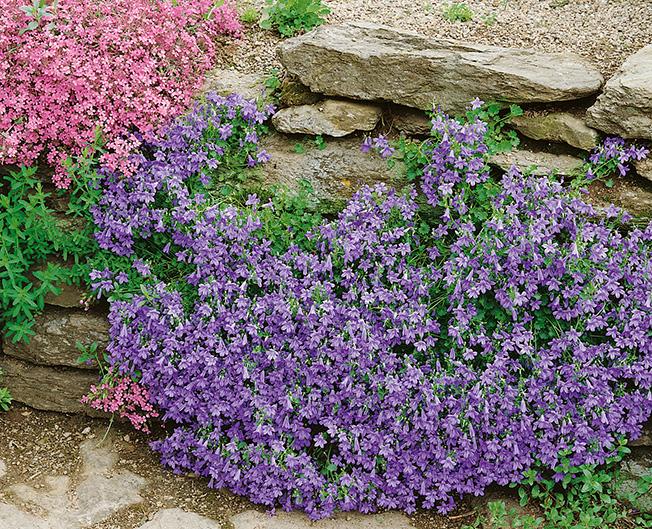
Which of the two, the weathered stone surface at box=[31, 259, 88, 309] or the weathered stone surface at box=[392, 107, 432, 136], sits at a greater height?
the weathered stone surface at box=[392, 107, 432, 136]

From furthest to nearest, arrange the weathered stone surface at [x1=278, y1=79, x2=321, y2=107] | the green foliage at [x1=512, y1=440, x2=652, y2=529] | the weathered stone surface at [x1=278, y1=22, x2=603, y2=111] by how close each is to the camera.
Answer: the weathered stone surface at [x1=278, y1=79, x2=321, y2=107] < the weathered stone surface at [x1=278, y1=22, x2=603, y2=111] < the green foliage at [x1=512, y1=440, x2=652, y2=529]

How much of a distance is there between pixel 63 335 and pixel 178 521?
1.26m

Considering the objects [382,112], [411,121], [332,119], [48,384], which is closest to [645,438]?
[411,121]

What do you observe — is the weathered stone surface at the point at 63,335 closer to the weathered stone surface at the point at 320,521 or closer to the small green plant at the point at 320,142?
the weathered stone surface at the point at 320,521

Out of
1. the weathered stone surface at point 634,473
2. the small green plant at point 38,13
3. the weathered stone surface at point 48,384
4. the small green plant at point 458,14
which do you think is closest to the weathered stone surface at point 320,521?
the weathered stone surface at point 634,473

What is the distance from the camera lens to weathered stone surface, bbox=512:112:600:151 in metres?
4.12

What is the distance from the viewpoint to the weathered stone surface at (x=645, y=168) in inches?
159

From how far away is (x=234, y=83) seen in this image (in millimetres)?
4664

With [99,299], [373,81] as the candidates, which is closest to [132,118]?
[99,299]

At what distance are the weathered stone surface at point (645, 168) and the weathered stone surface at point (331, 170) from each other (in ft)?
3.95

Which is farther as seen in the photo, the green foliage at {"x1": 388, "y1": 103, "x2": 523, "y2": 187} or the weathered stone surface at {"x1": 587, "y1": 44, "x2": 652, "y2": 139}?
the green foliage at {"x1": 388, "y1": 103, "x2": 523, "y2": 187}

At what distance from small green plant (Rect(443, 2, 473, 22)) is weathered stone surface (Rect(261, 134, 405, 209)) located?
49.9 inches

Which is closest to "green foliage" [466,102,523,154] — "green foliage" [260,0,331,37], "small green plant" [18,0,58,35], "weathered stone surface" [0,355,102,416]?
"green foliage" [260,0,331,37]

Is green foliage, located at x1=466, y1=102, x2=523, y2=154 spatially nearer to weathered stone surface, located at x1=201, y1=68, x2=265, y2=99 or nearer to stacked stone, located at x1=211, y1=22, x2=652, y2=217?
stacked stone, located at x1=211, y1=22, x2=652, y2=217
